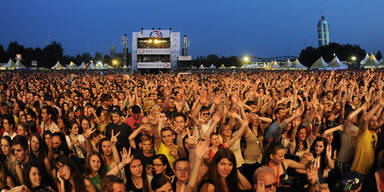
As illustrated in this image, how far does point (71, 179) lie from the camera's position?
3.99 meters

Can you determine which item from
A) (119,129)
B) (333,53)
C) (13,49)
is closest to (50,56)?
(13,49)

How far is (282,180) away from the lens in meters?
4.22

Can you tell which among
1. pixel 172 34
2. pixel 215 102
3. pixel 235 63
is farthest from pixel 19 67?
pixel 235 63

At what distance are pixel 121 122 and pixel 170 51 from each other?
105ft

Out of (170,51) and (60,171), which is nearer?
(60,171)

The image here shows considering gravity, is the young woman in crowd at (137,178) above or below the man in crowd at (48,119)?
below

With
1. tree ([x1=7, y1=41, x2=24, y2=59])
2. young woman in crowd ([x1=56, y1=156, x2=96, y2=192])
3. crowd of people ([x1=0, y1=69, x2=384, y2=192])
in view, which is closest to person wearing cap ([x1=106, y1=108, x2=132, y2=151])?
crowd of people ([x1=0, y1=69, x2=384, y2=192])

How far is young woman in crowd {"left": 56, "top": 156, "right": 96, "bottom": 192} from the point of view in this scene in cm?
395

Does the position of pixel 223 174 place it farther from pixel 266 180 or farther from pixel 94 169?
pixel 94 169

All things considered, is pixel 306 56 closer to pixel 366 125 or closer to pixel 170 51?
pixel 170 51

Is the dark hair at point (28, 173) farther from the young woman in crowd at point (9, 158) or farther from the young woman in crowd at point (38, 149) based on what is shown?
the young woman in crowd at point (38, 149)

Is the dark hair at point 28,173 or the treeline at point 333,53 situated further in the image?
the treeline at point 333,53

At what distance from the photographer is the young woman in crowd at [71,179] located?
13.0ft

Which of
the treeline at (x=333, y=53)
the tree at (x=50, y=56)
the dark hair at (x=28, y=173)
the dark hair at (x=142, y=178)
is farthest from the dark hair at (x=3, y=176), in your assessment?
the tree at (x=50, y=56)
